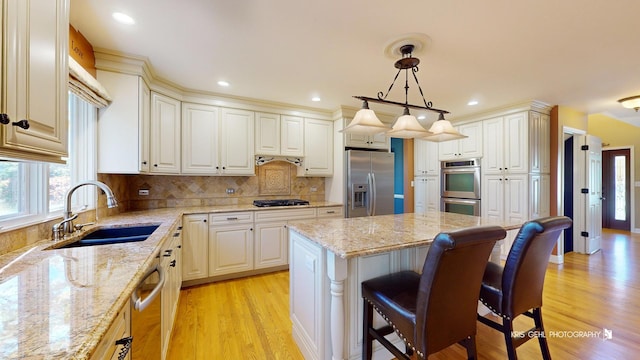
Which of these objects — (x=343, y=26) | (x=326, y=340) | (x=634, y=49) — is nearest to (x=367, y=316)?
(x=326, y=340)

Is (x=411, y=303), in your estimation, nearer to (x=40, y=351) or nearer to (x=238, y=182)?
(x=40, y=351)

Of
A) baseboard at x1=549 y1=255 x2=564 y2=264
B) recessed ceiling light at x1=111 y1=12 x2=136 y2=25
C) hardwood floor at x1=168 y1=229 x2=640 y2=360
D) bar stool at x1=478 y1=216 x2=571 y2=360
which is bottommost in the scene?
hardwood floor at x1=168 y1=229 x2=640 y2=360

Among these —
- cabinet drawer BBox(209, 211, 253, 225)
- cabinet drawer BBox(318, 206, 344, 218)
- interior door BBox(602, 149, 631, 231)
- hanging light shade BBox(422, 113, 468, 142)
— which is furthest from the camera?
interior door BBox(602, 149, 631, 231)

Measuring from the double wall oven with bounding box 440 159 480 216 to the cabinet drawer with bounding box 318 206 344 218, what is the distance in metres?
2.01

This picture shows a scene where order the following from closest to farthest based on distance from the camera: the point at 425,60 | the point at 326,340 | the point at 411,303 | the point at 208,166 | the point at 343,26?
the point at 411,303 → the point at 326,340 → the point at 343,26 → the point at 425,60 → the point at 208,166

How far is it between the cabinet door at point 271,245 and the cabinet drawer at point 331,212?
55 centimetres

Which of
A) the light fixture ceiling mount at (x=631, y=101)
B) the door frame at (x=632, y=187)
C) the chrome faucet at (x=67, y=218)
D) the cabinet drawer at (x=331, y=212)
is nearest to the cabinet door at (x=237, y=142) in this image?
the cabinet drawer at (x=331, y=212)

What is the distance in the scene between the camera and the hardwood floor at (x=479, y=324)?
1831 millimetres

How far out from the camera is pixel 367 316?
1.56 m

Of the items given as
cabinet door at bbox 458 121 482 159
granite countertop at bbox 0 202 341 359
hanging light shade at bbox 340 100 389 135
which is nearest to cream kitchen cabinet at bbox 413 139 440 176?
cabinet door at bbox 458 121 482 159

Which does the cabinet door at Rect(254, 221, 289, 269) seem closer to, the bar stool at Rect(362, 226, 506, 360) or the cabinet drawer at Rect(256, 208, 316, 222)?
the cabinet drawer at Rect(256, 208, 316, 222)

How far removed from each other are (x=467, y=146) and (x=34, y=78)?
4.71 m

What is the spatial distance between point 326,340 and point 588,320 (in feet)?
7.88

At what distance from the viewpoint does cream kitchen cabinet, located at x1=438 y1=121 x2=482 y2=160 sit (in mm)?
3982
